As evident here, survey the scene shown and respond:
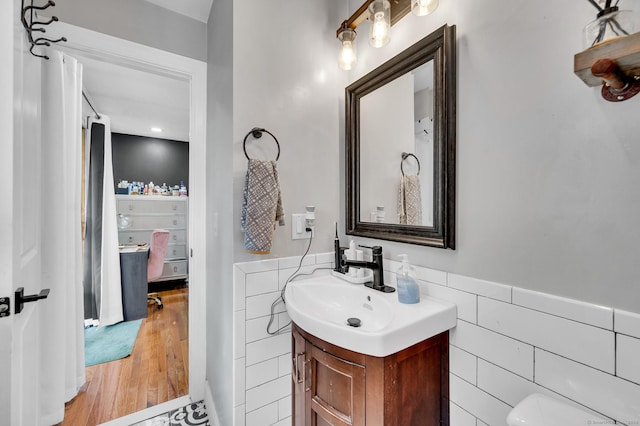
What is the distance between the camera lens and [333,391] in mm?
930

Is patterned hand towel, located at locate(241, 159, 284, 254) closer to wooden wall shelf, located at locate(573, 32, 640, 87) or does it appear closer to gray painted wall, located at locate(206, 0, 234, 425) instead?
gray painted wall, located at locate(206, 0, 234, 425)

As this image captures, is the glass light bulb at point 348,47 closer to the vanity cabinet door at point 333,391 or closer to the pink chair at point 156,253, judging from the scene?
the vanity cabinet door at point 333,391

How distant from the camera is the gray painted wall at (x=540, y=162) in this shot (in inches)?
24.8

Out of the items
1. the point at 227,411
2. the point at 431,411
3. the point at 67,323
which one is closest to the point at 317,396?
the point at 431,411

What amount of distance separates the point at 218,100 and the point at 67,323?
1725 mm

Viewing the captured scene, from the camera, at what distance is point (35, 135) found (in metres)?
1.09

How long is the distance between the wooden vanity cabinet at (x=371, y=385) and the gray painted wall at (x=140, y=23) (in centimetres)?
185

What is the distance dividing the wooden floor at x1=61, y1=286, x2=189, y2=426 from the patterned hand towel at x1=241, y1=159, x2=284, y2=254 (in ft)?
4.85

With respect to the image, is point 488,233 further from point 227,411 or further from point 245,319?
point 227,411

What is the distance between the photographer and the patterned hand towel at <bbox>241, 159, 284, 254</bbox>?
1.16m

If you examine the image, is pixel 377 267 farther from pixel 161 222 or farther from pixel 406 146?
pixel 161 222

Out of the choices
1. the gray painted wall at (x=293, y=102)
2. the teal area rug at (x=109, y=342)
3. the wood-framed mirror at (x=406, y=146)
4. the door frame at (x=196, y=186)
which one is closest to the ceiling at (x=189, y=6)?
the door frame at (x=196, y=186)

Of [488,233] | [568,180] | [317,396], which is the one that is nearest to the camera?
[568,180]

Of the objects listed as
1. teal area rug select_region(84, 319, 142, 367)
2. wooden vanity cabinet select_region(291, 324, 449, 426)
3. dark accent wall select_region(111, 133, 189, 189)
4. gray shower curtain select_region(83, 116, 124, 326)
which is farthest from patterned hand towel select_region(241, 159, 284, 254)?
dark accent wall select_region(111, 133, 189, 189)
